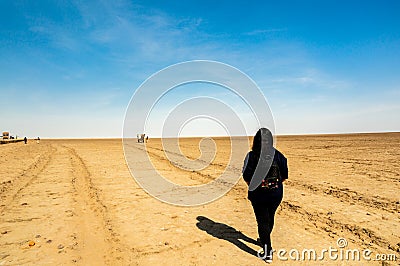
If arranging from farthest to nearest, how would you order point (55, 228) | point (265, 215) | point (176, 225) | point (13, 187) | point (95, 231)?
1. point (13, 187)
2. point (176, 225)
3. point (55, 228)
4. point (95, 231)
5. point (265, 215)

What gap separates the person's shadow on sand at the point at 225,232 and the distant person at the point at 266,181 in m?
0.55

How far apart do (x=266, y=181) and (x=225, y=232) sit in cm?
206

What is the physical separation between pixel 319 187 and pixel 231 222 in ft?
16.6

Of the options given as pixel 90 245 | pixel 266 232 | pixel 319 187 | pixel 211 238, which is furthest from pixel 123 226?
pixel 319 187

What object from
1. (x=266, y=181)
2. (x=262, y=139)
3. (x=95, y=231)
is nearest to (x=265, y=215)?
(x=266, y=181)

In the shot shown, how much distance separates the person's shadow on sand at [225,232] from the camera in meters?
5.12

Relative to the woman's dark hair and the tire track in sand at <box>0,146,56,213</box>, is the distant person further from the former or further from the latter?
the tire track in sand at <box>0,146,56,213</box>

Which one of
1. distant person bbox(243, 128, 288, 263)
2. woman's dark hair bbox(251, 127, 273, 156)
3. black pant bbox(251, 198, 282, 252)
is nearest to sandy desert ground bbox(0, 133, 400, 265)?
black pant bbox(251, 198, 282, 252)

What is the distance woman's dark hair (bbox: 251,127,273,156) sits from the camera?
4273 mm

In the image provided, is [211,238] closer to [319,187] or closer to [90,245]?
[90,245]

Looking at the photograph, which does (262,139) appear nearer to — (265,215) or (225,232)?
(265,215)

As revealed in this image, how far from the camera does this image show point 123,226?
240 inches

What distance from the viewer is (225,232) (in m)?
5.79

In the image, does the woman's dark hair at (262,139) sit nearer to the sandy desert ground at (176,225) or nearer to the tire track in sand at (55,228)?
the sandy desert ground at (176,225)
